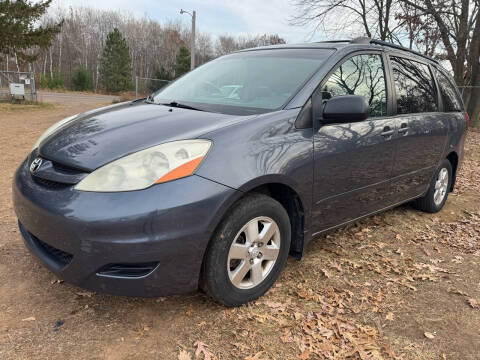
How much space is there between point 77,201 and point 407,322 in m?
2.19

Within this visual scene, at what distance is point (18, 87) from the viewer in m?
17.0

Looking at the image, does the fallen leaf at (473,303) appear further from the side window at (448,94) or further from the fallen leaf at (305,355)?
the side window at (448,94)

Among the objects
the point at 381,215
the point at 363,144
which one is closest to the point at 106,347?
the point at 363,144

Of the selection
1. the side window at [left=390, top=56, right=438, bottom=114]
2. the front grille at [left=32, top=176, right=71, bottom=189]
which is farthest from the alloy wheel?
the side window at [left=390, top=56, right=438, bottom=114]

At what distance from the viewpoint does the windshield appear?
→ 110 inches

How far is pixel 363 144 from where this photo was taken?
3.09 metres

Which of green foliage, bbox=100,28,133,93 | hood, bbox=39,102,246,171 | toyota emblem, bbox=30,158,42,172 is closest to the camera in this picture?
hood, bbox=39,102,246,171

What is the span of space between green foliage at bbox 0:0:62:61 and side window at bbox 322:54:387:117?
1851cm

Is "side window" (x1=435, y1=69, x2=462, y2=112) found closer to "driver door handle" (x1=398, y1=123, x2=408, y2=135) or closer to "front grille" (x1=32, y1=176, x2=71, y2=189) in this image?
"driver door handle" (x1=398, y1=123, x2=408, y2=135)

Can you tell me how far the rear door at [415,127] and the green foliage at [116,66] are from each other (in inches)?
1811

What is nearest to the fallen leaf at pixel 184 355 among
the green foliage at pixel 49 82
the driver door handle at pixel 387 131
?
the driver door handle at pixel 387 131

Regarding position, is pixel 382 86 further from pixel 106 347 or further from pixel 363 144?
pixel 106 347

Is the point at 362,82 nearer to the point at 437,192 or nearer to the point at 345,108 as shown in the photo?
the point at 345,108

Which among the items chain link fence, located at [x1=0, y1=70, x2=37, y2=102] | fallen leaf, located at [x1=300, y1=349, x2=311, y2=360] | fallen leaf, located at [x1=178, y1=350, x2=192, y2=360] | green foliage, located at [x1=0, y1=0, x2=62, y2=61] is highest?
green foliage, located at [x1=0, y1=0, x2=62, y2=61]
